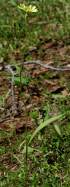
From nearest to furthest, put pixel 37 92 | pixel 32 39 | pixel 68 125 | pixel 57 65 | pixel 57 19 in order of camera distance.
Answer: pixel 68 125, pixel 37 92, pixel 57 65, pixel 32 39, pixel 57 19

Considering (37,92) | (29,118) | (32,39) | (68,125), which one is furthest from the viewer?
(32,39)

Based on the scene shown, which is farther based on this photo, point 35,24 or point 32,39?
point 35,24

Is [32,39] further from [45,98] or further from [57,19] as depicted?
[45,98]

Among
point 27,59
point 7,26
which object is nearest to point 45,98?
point 27,59

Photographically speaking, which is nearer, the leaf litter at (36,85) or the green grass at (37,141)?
the green grass at (37,141)

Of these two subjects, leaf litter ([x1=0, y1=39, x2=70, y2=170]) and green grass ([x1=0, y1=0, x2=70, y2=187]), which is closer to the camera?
green grass ([x1=0, y1=0, x2=70, y2=187])

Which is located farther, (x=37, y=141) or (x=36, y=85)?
(x=36, y=85)

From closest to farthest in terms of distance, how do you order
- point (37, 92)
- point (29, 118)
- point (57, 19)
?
point (29, 118), point (37, 92), point (57, 19)

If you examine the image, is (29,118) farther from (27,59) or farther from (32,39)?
(32,39)

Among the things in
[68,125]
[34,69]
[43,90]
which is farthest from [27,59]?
[68,125]
